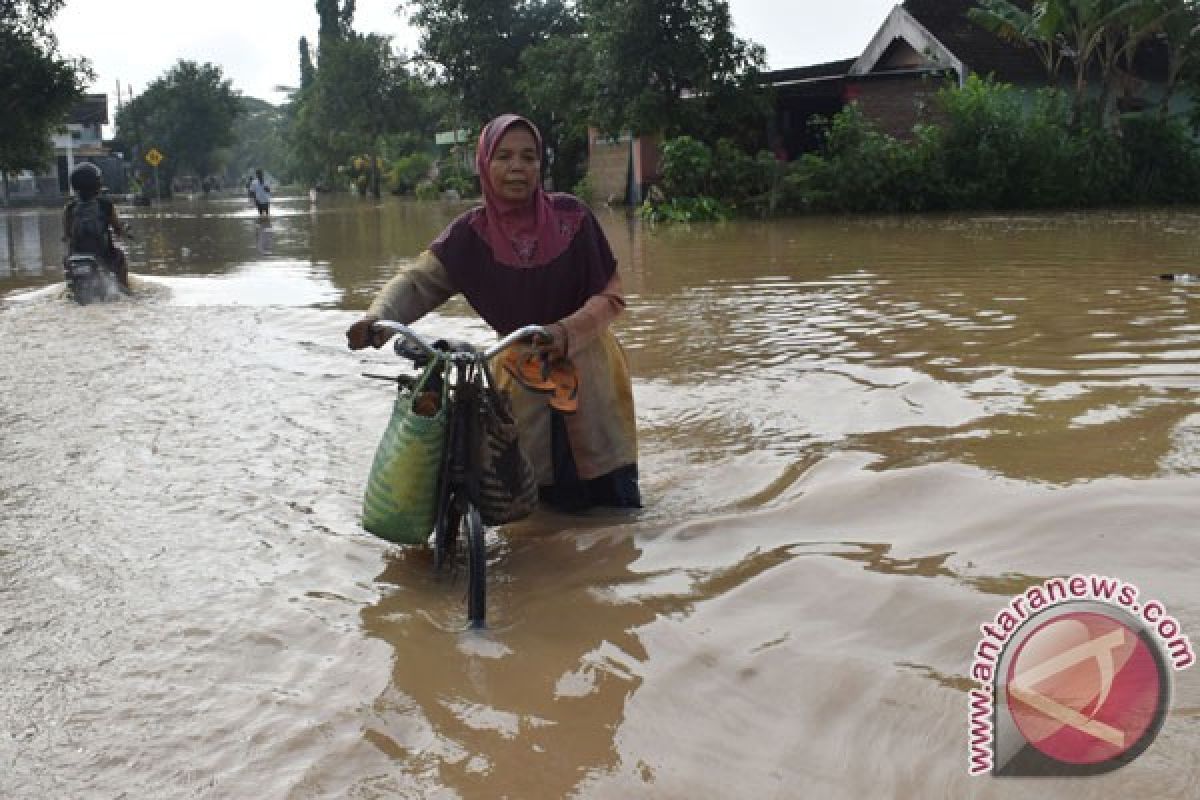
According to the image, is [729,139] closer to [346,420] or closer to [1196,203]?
[1196,203]

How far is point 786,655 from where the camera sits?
299cm

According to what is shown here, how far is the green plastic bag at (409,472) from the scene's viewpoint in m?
3.50

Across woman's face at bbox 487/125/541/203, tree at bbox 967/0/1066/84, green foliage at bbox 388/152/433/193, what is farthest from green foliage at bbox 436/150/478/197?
woman's face at bbox 487/125/541/203

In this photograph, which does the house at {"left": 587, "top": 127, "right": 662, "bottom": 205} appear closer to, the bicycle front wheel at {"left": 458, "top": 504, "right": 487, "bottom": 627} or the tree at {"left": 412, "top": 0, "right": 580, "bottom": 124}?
the tree at {"left": 412, "top": 0, "right": 580, "bottom": 124}

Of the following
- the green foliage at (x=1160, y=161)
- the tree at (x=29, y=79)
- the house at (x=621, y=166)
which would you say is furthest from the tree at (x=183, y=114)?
the green foliage at (x=1160, y=161)

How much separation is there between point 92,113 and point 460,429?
250ft

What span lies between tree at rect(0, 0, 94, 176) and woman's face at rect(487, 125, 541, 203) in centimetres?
3537

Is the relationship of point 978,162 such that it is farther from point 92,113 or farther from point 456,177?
point 92,113

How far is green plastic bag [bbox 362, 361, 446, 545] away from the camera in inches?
138

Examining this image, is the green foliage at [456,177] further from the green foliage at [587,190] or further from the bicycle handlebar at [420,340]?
the bicycle handlebar at [420,340]

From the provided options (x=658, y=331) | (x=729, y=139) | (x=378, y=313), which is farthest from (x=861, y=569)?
(x=729, y=139)

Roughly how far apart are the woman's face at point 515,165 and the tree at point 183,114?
242ft

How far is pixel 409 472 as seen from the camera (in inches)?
139

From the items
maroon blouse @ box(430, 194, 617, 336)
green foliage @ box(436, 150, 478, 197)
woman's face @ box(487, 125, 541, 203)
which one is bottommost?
maroon blouse @ box(430, 194, 617, 336)
